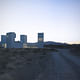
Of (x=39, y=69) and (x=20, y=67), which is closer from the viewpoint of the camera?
(x=39, y=69)

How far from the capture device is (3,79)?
668cm

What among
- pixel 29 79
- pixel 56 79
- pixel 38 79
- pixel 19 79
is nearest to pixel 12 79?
pixel 19 79

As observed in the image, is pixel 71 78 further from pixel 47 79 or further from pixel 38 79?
pixel 38 79

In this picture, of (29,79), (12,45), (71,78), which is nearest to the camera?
(29,79)

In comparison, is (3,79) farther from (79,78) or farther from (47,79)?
(79,78)

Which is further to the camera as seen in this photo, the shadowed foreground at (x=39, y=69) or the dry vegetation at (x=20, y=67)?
the dry vegetation at (x=20, y=67)

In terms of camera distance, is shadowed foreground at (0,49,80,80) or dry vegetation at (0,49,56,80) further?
dry vegetation at (0,49,56,80)

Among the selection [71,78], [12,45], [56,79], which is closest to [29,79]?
[56,79]

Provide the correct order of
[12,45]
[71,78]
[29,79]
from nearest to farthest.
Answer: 1. [29,79]
2. [71,78]
3. [12,45]

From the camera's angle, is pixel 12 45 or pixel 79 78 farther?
pixel 12 45

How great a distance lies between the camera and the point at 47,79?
22.3 ft

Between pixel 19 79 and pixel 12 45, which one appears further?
pixel 12 45

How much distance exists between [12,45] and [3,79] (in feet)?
450

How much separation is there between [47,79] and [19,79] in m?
1.33
